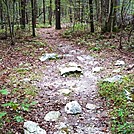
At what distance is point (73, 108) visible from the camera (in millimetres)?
5184

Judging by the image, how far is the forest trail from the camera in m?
4.59

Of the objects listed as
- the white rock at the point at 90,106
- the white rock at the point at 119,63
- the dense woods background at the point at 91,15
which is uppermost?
the dense woods background at the point at 91,15

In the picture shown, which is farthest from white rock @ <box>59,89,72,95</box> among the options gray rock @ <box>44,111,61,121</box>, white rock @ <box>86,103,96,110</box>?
gray rock @ <box>44,111,61,121</box>

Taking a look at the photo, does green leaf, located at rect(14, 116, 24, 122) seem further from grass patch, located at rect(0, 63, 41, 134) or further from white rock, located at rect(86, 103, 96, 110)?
white rock, located at rect(86, 103, 96, 110)

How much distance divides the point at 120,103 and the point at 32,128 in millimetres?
2053

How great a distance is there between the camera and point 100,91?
6.02m

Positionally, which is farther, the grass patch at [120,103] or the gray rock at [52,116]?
the gray rock at [52,116]

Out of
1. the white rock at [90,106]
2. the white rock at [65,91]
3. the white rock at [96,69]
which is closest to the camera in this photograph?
the white rock at [90,106]

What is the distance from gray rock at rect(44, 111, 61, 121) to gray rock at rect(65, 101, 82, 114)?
233mm

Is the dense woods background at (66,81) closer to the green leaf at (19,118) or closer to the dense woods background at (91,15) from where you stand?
the green leaf at (19,118)

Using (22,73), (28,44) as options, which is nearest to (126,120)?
(22,73)

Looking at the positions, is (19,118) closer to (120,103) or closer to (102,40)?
(120,103)

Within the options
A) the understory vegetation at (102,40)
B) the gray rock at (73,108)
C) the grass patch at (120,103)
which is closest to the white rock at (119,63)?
the grass patch at (120,103)

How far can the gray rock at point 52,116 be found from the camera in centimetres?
485
